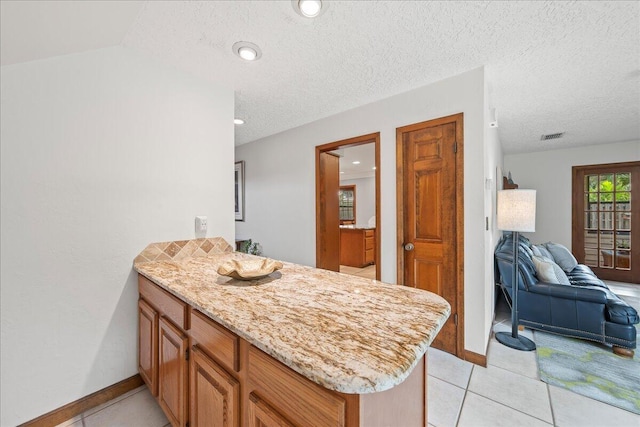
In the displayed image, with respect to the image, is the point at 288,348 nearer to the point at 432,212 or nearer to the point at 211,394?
the point at 211,394

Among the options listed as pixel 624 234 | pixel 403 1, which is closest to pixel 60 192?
pixel 403 1

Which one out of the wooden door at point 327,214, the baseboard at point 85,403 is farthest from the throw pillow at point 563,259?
the baseboard at point 85,403

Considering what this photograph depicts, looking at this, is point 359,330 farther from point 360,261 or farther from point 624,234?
point 624,234

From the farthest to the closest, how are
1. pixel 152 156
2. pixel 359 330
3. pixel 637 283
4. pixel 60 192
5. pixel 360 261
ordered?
1. pixel 360 261
2. pixel 637 283
3. pixel 152 156
4. pixel 60 192
5. pixel 359 330

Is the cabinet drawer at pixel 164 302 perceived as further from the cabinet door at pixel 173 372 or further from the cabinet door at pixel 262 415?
the cabinet door at pixel 262 415

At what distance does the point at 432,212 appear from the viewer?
7.68ft

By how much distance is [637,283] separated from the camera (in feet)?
14.5

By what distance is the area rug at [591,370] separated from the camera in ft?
5.71

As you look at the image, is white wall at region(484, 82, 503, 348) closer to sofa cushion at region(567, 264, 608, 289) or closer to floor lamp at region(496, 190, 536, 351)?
floor lamp at region(496, 190, 536, 351)

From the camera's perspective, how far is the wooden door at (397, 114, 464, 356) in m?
2.20

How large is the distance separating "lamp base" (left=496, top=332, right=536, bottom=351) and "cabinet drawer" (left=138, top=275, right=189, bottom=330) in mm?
2749

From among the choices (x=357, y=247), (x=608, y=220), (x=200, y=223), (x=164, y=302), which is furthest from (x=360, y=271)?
(x=608, y=220)

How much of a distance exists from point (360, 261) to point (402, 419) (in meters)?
4.81

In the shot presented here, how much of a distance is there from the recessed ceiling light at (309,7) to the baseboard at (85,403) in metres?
2.54
